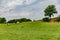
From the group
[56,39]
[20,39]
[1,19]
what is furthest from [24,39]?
[1,19]

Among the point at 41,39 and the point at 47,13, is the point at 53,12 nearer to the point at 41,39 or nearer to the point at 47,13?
the point at 47,13

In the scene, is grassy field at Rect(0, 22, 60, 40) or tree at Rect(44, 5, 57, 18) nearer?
grassy field at Rect(0, 22, 60, 40)

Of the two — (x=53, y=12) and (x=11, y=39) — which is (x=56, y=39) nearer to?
(x=11, y=39)

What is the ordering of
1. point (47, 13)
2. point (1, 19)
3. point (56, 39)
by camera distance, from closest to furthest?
point (56, 39) < point (47, 13) < point (1, 19)

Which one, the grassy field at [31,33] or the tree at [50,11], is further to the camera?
the tree at [50,11]

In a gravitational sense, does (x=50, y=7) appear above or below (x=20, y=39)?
above

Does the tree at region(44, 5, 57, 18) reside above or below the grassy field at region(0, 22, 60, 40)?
above

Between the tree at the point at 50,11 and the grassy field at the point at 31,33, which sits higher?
the tree at the point at 50,11

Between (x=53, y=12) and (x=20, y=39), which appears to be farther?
(x=53, y=12)

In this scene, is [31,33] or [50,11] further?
[50,11]

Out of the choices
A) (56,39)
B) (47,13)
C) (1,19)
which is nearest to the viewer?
(56,39)

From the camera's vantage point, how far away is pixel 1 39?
113 ft

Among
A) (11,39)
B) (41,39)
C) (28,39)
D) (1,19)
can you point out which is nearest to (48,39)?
(41,39)

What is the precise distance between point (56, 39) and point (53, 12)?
73.5 meters
